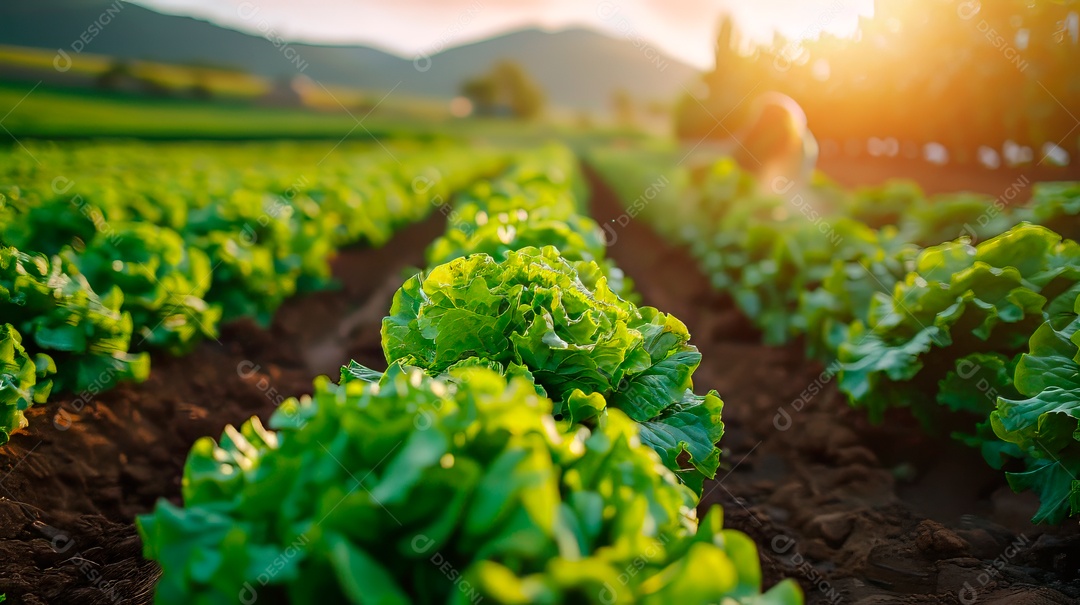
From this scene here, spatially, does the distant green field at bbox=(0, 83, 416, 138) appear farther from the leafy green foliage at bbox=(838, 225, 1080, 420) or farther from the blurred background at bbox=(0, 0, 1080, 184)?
the leafy green foliage at bbox=(838, 225, 1080, 420)

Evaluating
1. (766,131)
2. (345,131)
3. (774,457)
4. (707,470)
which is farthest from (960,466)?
(345,131)

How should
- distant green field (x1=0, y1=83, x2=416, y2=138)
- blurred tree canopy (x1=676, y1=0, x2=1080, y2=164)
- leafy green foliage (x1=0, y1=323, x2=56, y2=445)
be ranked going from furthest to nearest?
distant green field (x1=0, y1=83, x2=416, y2=138), blurred tree canopy (x1=676, y1=0, x2=1080, y2=164), leafy green foliage (x1=0, y1=323, x2=56, y2=445)

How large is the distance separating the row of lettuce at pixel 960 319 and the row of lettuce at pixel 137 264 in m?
5.77

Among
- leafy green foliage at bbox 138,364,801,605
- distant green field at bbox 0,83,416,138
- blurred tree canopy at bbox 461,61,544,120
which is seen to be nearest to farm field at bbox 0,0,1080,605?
leafy green foliage at bbox 138,364,801,605

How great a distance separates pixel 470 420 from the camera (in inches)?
71.6

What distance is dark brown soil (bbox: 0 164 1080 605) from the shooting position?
3.46 meters

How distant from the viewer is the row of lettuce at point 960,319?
137 inches

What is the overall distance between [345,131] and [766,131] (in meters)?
50.1

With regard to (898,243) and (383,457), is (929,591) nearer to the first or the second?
(383,457)

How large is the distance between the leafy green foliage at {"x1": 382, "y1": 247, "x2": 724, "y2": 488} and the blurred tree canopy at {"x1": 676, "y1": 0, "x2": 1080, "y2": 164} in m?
9.96

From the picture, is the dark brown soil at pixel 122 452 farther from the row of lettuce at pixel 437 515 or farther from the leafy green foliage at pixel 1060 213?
the leafy green foliage at pixel 1060 213

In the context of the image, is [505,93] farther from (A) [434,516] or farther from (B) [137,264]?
(A) [434,516]

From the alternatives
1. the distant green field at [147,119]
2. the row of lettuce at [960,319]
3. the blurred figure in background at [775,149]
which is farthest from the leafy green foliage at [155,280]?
the distant green field at [147,119]

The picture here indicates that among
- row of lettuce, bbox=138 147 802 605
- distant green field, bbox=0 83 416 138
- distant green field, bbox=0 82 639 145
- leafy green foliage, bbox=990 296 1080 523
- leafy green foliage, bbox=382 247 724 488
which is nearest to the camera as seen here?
row of lettuce, bbox=138 147 802 605
